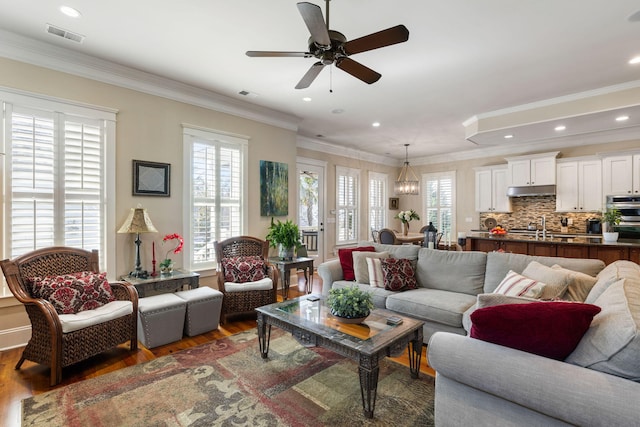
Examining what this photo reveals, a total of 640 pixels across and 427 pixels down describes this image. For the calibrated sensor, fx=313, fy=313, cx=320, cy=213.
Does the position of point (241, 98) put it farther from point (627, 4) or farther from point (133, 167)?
point (627, 4)

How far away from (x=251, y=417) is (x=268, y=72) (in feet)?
11.0

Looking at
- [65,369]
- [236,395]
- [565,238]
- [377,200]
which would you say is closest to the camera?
[236,395]

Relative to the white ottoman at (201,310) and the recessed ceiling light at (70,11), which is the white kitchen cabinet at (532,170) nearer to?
the white ottoman at (201,310)

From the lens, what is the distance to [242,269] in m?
3.95

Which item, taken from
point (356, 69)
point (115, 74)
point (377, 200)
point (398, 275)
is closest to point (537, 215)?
point (377, 200)

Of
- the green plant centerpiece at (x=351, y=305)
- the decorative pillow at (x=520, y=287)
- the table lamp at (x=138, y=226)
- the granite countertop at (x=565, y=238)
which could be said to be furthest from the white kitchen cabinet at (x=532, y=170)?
the table lamp at (x=138, y=226)

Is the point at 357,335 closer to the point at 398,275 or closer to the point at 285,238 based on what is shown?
the point at 398,275

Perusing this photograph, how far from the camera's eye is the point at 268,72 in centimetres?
360

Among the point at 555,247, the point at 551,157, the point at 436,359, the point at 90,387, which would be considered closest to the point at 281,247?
the point at 90,387

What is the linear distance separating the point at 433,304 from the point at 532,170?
208 inches

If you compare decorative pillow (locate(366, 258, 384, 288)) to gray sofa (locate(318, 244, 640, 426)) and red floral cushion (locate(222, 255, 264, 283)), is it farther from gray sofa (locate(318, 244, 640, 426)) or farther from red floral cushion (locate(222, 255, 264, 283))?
gray sofa (locate(318, 244, 640, 426))

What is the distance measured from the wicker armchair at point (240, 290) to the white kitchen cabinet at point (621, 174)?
619 centimetres

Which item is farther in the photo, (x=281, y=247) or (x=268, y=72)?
(x=281, y=247)

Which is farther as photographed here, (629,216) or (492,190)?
(492,190)
